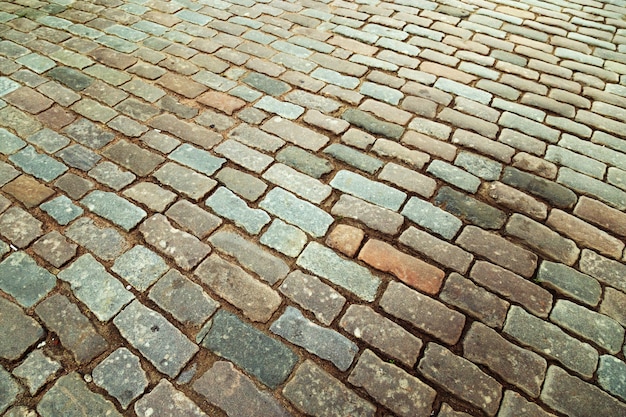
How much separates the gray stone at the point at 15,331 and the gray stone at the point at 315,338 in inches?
42.9

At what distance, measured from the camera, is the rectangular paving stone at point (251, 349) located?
1.73 metres

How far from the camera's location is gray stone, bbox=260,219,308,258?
7.05 ft

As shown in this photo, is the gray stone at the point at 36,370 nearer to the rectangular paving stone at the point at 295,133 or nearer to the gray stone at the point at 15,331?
the gray stone at the point at 15,331

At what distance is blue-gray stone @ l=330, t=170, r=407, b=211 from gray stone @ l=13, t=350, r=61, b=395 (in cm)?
169

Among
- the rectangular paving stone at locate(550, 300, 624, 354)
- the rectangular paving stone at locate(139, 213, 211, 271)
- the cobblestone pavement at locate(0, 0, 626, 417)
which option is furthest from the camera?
the rectangular paving stone at locate(139, 213, 211, 271)

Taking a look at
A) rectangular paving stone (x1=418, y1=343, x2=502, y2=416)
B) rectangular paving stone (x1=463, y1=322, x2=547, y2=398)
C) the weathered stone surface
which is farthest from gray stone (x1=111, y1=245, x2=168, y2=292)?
rectangular paving stone (x1=463, y1=322, x2=547, y2=398)

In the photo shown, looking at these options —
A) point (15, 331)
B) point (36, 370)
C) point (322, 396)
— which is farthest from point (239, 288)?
point (15, 331)

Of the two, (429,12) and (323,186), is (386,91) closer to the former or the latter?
(323,186)

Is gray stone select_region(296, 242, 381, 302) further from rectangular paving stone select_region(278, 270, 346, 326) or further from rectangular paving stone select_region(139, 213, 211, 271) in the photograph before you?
rectangular paving stone select_region(139, 213, 211, 271)

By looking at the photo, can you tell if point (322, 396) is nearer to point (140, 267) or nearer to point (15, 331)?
point (140, 267)

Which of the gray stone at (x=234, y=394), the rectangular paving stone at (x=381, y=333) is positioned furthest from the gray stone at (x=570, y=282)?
the gray stone at (x=234, y=394)

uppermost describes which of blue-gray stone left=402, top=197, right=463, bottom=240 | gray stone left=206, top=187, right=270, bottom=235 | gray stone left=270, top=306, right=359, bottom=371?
blue-gray stone left=402, top=197, right=463, bottom=240

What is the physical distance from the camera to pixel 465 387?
5.60ft

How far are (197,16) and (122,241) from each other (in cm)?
288
